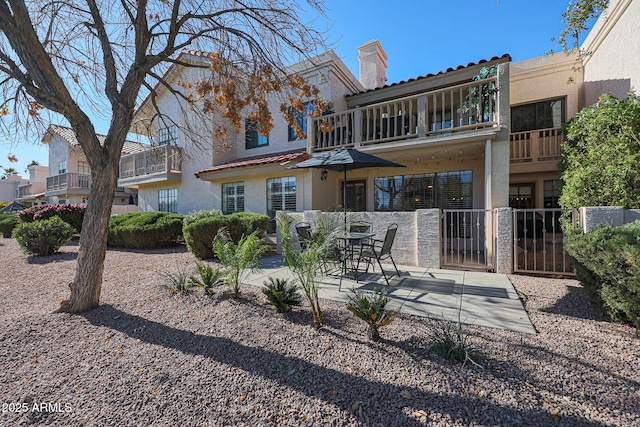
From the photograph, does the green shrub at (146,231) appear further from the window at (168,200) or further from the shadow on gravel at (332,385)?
the shadow on gravel at (332,385)

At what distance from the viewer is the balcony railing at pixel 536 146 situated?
9.40m

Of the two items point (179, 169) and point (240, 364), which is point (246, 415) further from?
point (179, 169)

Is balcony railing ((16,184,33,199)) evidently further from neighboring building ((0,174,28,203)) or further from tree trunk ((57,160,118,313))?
tree trunk ((57,160,118,313))

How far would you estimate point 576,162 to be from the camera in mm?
6633

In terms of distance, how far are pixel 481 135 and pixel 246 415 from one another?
24.5 feet

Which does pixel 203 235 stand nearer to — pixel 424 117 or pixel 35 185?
pixel 424 117

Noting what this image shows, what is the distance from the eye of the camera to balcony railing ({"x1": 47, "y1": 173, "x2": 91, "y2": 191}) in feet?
65.0

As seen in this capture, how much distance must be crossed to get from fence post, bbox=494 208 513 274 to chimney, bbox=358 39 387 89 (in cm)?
867

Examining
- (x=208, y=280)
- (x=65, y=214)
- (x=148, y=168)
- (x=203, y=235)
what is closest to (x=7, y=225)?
(x=65, y=214)

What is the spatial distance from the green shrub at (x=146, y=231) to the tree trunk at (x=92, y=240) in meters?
6.20

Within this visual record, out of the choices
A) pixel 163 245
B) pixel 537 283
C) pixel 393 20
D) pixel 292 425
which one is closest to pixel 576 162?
pixel 537 283

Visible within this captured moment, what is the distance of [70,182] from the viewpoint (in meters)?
19.8

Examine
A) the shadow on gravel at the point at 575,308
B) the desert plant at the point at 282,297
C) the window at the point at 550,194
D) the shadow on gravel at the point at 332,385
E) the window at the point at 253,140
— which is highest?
the window at the point at 253,140

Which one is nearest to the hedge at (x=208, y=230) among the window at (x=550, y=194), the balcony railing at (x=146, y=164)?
Result: the balcony railing at (x=146, y=164)
